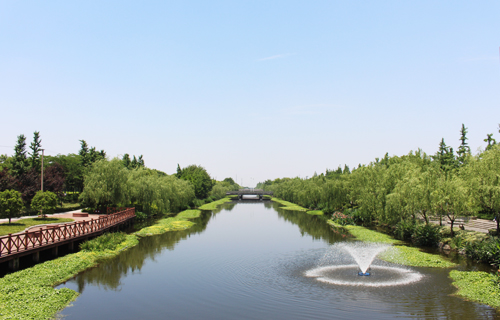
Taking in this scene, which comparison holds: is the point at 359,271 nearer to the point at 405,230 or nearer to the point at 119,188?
the point at 405,230

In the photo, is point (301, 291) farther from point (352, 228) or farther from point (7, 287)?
point (352, 228)

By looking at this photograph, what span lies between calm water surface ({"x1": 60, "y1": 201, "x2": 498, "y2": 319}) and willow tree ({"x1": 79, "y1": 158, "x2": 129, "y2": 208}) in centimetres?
1698

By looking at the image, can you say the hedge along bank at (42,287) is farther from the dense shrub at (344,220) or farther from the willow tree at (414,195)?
the dense shrub at (344,220)

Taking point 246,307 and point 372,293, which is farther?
point 372,293

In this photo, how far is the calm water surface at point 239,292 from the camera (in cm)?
1752

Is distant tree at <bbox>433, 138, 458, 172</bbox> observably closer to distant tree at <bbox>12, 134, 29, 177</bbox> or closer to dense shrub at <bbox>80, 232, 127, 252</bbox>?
dense shrub at <bbox>80, 232, 127, 252</bbox>

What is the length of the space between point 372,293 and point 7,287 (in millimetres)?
20685

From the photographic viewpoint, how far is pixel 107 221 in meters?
40.3

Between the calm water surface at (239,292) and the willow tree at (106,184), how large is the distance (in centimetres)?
1698

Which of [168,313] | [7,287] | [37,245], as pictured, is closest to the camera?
[168,313]

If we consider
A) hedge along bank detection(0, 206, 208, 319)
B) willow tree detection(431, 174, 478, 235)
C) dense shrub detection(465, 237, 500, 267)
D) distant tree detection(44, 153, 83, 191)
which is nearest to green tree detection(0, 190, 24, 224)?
hedge along bank detection(0, 206, 208, 319)

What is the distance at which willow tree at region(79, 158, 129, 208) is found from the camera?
47188 mm

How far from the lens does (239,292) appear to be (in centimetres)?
2109

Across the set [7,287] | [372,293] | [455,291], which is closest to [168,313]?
[7,287]
